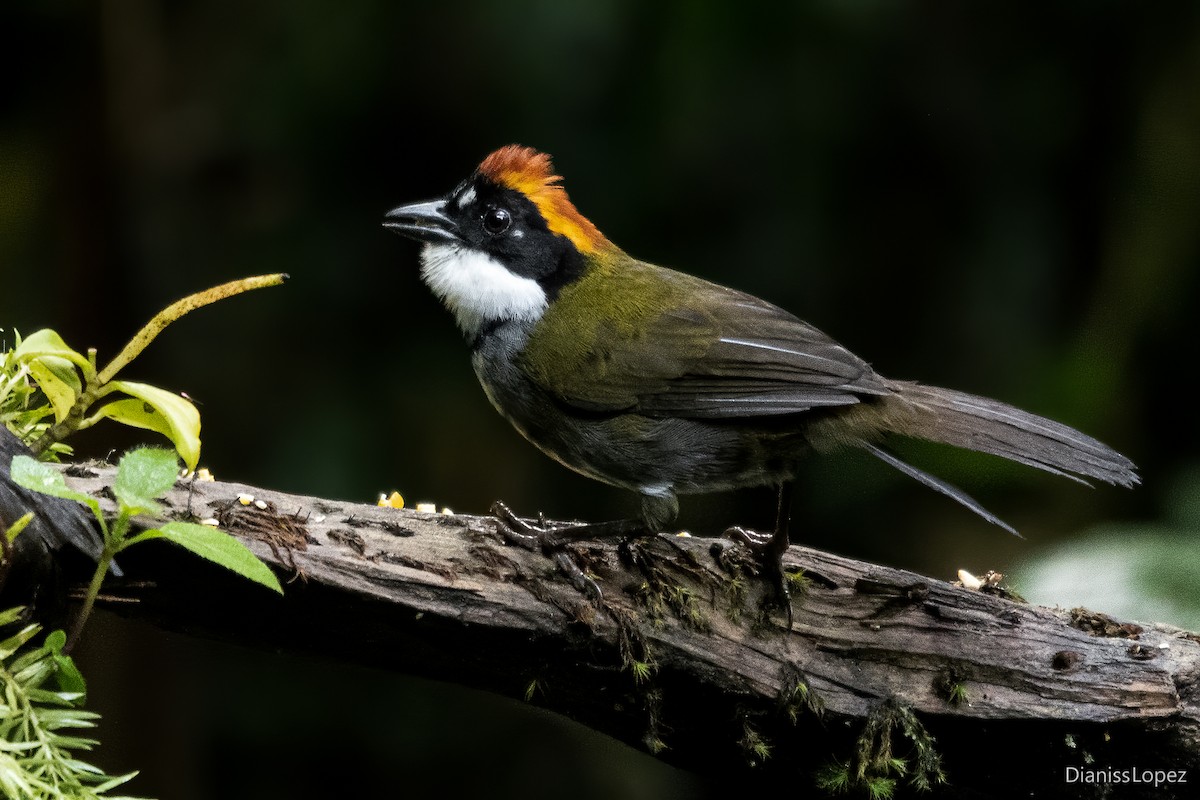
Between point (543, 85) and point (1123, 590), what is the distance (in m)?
2.99

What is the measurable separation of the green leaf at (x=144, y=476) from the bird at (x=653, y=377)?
128 cm

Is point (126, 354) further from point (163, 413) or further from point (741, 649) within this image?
point (741, 649)

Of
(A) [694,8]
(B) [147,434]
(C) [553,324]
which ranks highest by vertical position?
(A) [694,8]

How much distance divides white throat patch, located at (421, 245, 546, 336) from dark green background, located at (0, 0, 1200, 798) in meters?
1.45

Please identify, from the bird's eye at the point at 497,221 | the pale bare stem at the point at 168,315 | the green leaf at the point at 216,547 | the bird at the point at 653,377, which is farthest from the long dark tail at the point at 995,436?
the green leaf at the point at 216,547

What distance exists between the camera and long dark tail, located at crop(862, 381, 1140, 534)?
3080 mm

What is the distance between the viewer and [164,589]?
2.25m

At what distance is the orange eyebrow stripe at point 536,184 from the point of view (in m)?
3.84

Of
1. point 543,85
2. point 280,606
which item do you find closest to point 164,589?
point 280,606

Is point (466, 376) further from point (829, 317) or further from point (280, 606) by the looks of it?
point (280, 606)

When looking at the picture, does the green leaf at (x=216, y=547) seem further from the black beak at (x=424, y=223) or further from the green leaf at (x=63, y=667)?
the black beak at (x=424, y=223)

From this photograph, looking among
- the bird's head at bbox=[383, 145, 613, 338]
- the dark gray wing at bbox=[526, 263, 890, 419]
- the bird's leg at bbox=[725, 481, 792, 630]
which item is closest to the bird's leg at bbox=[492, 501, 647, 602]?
the bird's leg at bbox=[725, 481, 792, 630]

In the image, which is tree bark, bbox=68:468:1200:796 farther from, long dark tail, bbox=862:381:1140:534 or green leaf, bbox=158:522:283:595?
green leaf, bbox=158:522:283:595

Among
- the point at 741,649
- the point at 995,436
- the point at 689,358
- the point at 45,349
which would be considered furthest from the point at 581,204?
the point at 45,349
